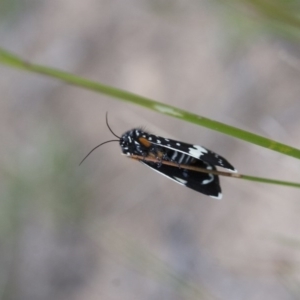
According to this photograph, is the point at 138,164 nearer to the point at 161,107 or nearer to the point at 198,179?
the point at 198,179

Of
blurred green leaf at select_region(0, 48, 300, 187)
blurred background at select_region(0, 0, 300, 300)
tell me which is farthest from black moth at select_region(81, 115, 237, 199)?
blurred background at select_region(0, 0, 300, 300)

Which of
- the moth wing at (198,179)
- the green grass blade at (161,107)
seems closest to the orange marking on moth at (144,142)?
the moth wing at (198,179)

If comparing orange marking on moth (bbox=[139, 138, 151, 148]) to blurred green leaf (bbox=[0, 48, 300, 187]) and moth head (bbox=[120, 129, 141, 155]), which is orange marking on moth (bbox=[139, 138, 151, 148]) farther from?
blurred green leaf (bbox=[0, 48, 300, 187])

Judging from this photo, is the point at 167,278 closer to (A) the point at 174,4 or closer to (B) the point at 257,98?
(B) the point at 257,98

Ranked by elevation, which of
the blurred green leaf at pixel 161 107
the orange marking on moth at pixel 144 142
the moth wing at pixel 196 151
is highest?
the blurred green leaf at pixel 161 107

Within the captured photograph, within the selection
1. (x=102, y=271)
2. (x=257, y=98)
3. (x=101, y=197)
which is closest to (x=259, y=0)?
(x=257, y=98)

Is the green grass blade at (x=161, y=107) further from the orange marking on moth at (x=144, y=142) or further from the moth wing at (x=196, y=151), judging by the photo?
the orange marking on moth at (x=144, y=142)
